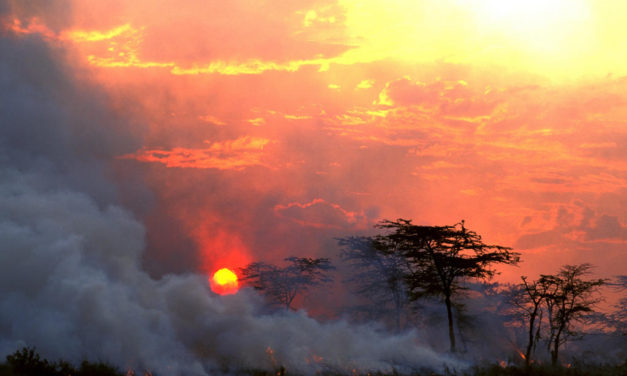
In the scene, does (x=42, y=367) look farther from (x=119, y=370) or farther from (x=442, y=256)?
(x=442, y=256)

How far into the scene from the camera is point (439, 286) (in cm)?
4650

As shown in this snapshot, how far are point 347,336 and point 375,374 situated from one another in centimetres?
1322

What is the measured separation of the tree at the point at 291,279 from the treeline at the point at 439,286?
14 centimetres

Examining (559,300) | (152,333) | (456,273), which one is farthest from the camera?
A: (559,300)

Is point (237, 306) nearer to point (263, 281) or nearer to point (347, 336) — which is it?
point (347, 336)

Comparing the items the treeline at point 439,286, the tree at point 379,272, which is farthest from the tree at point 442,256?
the tree at point 379,272

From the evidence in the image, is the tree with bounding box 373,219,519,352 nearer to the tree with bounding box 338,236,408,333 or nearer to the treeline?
the treeline

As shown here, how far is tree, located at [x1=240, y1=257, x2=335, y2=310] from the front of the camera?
3219 inches

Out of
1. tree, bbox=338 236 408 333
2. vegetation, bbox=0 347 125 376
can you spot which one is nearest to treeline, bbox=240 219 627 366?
tree, bbox=338 236 408 333

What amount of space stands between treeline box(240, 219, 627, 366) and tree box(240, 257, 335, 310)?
0.14 metres

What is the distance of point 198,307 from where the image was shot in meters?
48.2

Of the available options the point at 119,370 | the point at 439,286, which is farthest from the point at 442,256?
the point at 119,370

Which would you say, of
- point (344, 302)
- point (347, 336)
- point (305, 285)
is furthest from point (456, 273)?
point (344, 302)

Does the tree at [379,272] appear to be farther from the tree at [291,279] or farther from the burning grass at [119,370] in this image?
the burning grass at [119,370]
